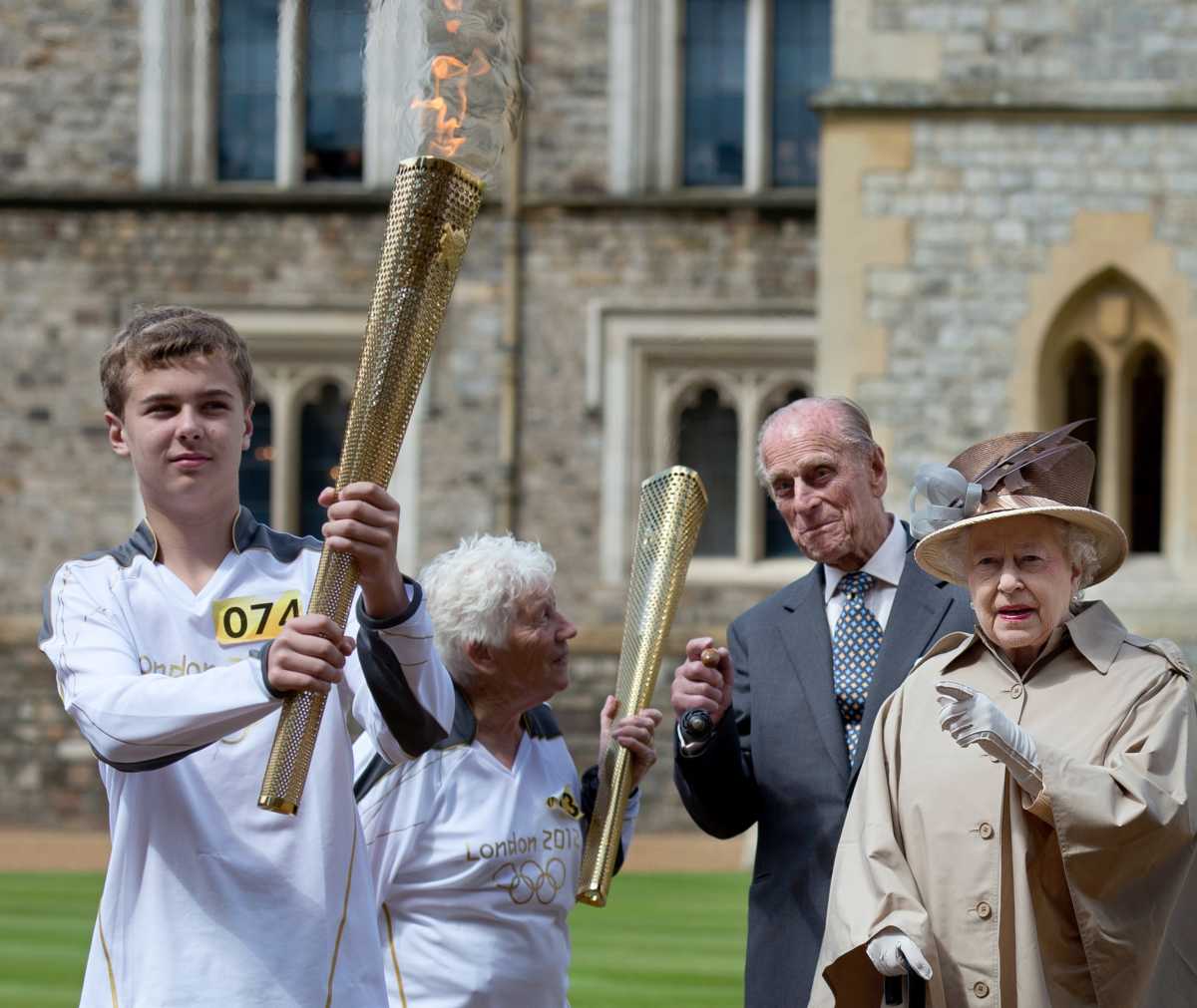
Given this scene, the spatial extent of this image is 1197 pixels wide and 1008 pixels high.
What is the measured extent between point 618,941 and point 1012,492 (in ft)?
19.8

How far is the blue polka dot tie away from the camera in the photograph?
13.4ft

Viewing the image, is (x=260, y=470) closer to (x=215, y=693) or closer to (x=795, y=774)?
(x=795, y=774)

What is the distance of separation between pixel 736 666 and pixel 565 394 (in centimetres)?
1148

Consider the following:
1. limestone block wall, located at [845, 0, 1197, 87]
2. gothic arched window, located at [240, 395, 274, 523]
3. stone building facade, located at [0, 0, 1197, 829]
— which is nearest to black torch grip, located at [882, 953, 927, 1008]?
limestone block wall, located at [845, 0, 1197, 87]

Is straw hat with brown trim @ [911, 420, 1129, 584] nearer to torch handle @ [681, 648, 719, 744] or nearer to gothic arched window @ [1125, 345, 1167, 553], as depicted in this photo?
torch handle @ [681, 648, 719, 744]

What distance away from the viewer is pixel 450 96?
9.37ft

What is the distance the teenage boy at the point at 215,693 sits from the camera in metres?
2.78

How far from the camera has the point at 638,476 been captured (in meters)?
15.8

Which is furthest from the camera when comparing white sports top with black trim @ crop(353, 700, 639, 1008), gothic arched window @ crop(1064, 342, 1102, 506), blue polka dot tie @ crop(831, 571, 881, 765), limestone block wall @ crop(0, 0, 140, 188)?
limestone block wall @ crop(0, 0, 140, 188)

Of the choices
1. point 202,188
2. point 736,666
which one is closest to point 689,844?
point 202,188

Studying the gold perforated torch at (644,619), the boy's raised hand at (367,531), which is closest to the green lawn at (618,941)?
the gold perforated torch at (644,619)

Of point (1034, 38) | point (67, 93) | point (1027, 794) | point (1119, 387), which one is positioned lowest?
point (1027, 794)

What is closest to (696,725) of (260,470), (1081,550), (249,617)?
(1081,550)

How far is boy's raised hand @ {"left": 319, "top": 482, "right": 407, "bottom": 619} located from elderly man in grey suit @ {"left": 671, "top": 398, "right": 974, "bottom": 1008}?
3.70 feet
